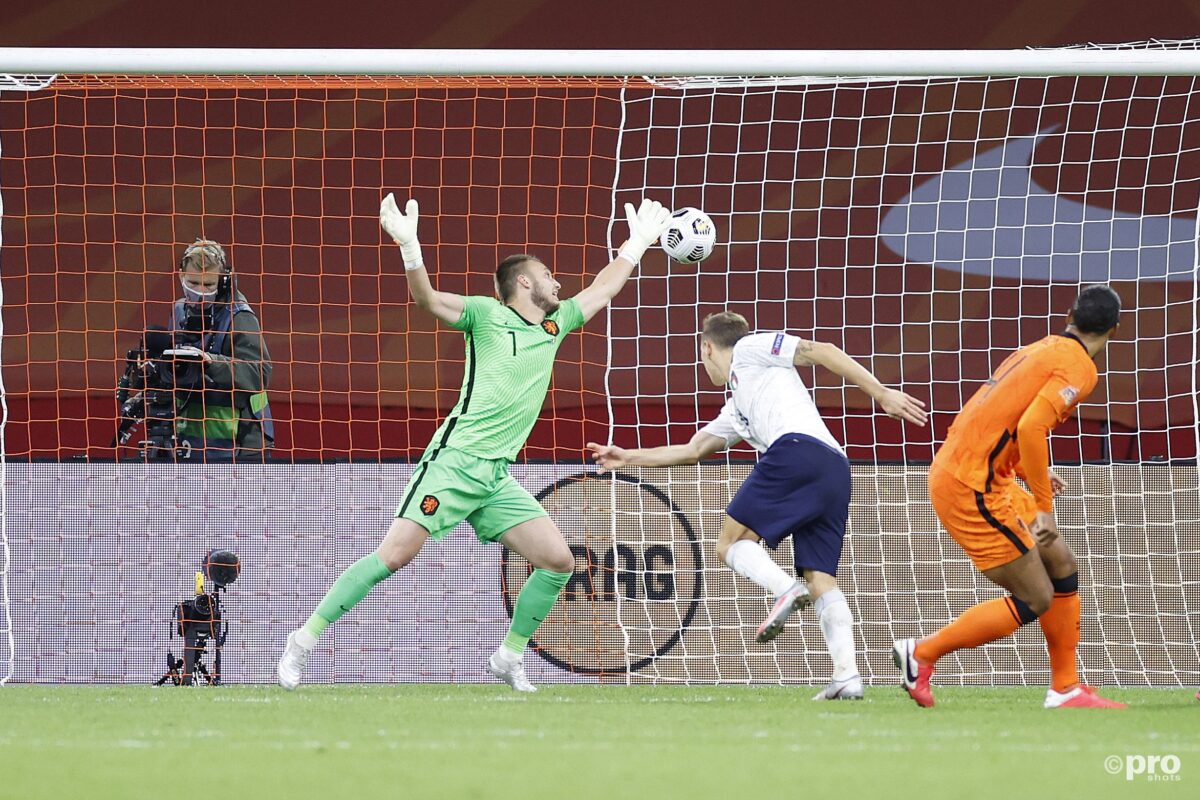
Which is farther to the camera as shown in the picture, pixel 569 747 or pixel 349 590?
pixel 349 590

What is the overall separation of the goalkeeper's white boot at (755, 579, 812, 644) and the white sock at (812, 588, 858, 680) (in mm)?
190

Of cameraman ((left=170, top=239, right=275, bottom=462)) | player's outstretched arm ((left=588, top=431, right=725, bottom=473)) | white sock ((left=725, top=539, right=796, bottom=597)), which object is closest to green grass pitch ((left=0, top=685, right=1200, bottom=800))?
white sock ((left=725, top=539, right=796, bottom=597))

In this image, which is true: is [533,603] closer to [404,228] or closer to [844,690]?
[844,690]

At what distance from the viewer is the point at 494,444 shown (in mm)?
5809

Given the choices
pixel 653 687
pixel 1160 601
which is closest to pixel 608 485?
pixel 653 687

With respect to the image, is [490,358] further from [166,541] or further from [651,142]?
[651,142]

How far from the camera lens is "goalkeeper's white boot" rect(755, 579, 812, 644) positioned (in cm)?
529

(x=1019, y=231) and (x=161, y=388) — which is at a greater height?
(x=1019, y=231)

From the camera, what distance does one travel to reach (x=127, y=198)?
10188 mm

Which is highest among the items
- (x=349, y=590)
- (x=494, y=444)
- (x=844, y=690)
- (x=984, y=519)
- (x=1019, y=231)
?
(x=1019, y=231)

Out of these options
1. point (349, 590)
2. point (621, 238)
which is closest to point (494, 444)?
point (349, 590)

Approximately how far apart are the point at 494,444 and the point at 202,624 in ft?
6.28

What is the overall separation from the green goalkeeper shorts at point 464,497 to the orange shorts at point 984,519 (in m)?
1.65

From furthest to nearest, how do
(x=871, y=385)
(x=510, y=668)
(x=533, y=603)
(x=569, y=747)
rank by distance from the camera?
(x=510, y=668) < (x=533, y=603) < (x=871, y=385) < (x=569, y=747)
